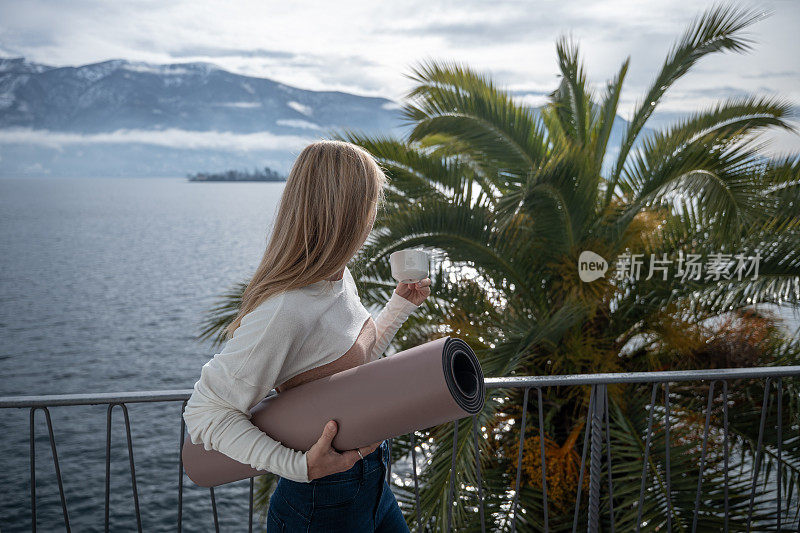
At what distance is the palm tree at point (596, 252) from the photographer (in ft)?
17.9

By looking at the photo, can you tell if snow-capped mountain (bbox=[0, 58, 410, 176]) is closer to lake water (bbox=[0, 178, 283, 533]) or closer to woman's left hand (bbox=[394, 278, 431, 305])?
lake water (bbox=[0, 178, 283, 533])

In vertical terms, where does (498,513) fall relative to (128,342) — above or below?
above

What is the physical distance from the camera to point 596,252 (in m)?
6.30

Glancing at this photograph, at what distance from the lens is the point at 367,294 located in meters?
6.81

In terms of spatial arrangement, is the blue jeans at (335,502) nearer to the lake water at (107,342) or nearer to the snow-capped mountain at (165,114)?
the lake water at (107,342)

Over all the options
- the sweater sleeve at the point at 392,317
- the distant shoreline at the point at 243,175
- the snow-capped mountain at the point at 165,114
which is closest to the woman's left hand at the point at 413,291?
the sweater sleeve at the point at 392,317

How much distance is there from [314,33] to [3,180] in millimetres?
124767

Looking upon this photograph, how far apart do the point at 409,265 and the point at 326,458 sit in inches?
25.3

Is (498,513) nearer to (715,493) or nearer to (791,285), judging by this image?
(715,493)

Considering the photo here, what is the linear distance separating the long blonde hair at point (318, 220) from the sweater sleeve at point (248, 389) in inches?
2.4

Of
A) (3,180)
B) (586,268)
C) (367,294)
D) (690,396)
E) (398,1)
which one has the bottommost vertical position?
(3,180)

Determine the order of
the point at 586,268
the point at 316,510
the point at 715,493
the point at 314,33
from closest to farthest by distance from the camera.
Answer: the point at 316,510 → the point at 715,493 → the point at 586,268 → the point at 314,33

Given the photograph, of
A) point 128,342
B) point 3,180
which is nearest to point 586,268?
point 128,342
